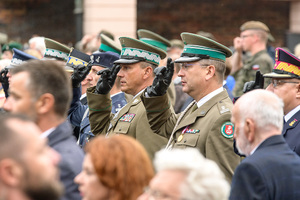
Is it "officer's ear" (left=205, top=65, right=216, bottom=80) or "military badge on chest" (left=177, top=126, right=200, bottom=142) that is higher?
"officer's ear" (left=205, top=65, right=216, bottom=80)

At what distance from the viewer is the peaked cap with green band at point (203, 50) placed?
502cm

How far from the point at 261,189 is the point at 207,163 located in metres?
0.65

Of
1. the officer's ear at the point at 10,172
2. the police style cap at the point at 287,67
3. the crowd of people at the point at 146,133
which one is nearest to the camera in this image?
the officer's ear at the point at 10,172

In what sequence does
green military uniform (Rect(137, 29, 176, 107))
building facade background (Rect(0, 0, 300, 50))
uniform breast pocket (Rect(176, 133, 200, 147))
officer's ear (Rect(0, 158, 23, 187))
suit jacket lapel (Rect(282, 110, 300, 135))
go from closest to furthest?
officer's ear (Rect(0, 158, 23, 187)), uniform breast pocket (Rect(176, 133, 200, 147)), suit jacket lapel (Rect(282, 110, 300, 135)), green military uniform (Rect(137, 29, 176, 107)), building facade background (Rect(0, 0, 300, 50))

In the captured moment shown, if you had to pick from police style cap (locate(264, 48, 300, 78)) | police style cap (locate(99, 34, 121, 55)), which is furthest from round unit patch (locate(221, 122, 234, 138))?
police style cap (locate(99, 34, 121, 55))

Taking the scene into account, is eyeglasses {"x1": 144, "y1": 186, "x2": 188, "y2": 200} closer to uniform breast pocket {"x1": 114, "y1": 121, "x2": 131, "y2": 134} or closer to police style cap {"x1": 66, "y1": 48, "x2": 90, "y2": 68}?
uniform breast pocket {"x1": 114, "y1": 121, "x2": 131, "y2": 134}

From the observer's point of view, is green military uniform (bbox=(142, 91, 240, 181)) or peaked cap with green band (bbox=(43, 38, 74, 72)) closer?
green military uniform (bbox=(142, 91, 240, 181))

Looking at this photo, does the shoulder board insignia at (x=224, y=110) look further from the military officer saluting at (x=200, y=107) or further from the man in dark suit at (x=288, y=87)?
the man in dark suit at (x=288, y=87)

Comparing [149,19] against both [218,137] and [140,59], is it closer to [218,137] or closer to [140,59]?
[140,59]

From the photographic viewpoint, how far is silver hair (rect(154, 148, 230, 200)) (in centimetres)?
279

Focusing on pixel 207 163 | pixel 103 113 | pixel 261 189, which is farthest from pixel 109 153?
pixel 103 113

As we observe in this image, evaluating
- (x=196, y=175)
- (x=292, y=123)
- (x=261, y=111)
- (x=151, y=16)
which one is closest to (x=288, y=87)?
(x=292, y=123)

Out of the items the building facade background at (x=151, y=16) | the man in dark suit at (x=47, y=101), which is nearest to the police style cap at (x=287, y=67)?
the man in dark suit at (x=47, y=101)

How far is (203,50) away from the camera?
5043 millimetres
